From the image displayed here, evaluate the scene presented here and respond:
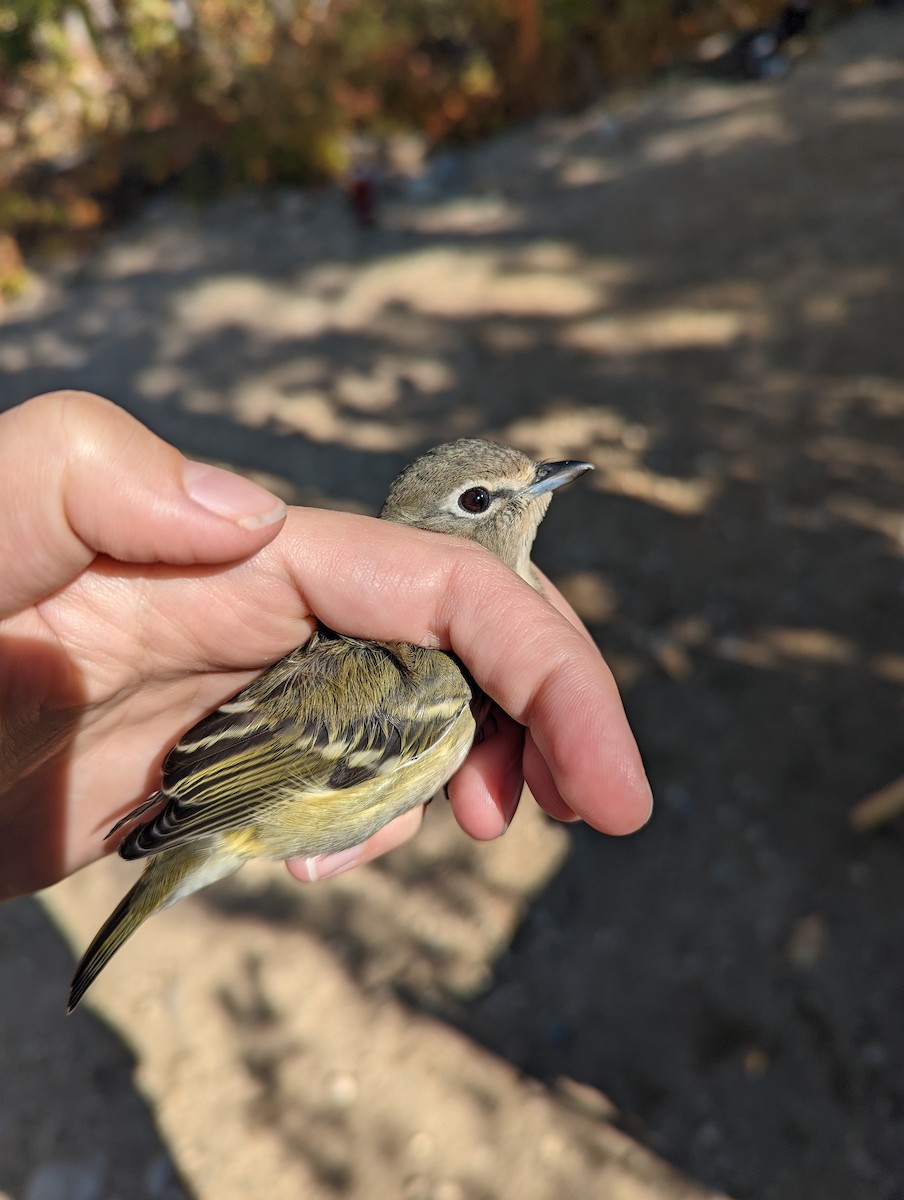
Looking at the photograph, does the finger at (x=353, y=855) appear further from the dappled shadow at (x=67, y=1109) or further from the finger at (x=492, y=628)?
the dappled shadow at (x=67, y=1109)

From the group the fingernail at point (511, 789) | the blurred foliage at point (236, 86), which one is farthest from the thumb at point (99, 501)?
the blurred foliage at point (236, 86)

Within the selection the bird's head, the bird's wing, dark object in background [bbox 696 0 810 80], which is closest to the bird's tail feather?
the bird's wing

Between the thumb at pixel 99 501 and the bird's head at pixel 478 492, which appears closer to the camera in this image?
the thumb at pixel 99 501

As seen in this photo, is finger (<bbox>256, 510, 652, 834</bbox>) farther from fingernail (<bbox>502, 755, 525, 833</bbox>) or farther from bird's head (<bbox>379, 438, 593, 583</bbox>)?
fingernail (<bbox>502, 755, 525, 833</bbox>)

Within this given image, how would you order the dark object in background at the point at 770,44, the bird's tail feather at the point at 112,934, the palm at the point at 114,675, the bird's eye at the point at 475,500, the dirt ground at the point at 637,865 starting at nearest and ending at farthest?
the bird's tail feather at the point at 112,934 < the palm at the point at 114,675 < the bird's eye at the point at 475,500 < the dirt ground at the point at 637,865 < the dark object in background at the point at 770,44

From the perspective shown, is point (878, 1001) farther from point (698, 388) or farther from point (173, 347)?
point (173, 347)
